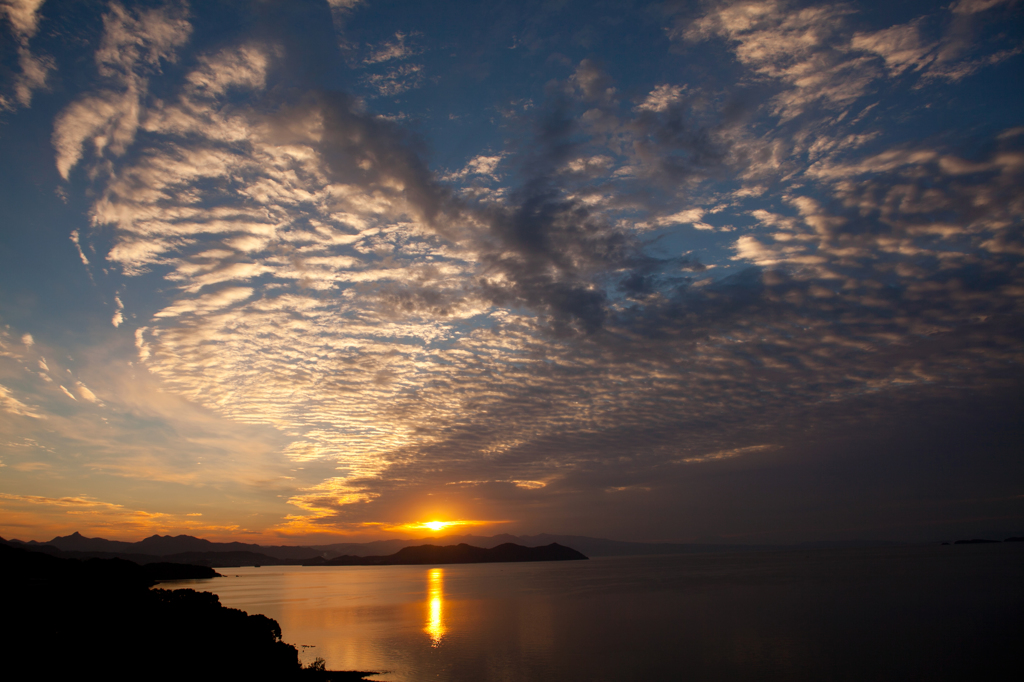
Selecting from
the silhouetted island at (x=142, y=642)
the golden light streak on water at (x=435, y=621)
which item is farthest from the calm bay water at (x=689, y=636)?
the silhouetted island at (x=142, y=642)

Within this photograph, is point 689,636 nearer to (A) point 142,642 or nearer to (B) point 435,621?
(B) point 435,621

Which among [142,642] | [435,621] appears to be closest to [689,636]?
[435,621]

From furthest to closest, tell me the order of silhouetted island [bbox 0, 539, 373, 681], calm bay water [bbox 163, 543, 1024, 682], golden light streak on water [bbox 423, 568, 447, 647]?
1. golden light streak on water [bbox 423, 568, 447, 647]
2. calm bay water [bbox 163, 543, 1024, 682]
3. silhouetted island [bbox 0, 539, 373, 681]

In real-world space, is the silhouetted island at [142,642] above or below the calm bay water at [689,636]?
above

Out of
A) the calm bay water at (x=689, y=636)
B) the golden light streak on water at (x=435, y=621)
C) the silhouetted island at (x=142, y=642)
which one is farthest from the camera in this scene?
the golden light streak on water at (x=435, y=621)

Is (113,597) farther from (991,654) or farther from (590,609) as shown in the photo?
(991,654)

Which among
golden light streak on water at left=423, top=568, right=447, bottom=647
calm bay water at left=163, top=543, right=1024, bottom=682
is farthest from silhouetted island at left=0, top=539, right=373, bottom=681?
golden light streak on water at left=423, top=568, right=447, bottom=647

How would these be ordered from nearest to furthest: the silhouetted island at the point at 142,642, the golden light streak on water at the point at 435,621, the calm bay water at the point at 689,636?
the silhouetted island at the point at 142,642 < the calm bay water at the point at 689,636 < the golden light streak on water at the point at 435,621

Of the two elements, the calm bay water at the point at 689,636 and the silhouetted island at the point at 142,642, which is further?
the calm bay water at the point at 689,636

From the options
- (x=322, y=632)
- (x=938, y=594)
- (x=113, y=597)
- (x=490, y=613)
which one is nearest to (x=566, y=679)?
(x=322, y=632)

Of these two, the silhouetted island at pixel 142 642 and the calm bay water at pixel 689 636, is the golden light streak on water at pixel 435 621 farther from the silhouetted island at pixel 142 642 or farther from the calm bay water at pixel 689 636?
the silhouetted island at pixel 142 642

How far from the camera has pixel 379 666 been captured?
43.2 m

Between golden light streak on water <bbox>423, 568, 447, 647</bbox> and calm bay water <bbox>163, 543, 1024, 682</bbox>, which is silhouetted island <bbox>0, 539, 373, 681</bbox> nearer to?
calm bay water <bbox>163, 543, 1024, 682</bbox>

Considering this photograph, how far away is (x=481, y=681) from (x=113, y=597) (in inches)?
1744
